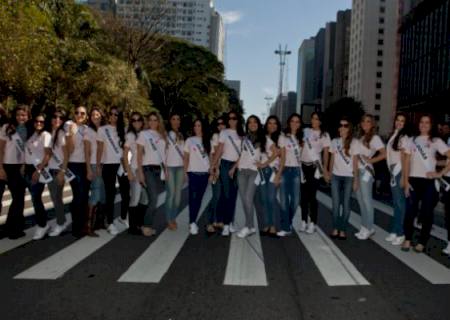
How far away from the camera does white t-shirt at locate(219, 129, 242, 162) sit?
24.0ft

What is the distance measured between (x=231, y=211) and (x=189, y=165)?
0.97m

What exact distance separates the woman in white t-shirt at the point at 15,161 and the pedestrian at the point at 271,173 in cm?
345

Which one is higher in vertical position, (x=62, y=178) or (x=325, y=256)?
(x=62, y=178)

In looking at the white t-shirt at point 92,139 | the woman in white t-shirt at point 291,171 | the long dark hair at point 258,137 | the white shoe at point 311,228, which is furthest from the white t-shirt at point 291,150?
the white t-shirt at point 92,139

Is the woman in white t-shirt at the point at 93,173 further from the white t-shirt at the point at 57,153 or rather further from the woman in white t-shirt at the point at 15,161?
the woman in white t-shirt at the point at 15,161

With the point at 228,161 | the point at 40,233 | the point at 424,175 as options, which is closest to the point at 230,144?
the point at 228,161

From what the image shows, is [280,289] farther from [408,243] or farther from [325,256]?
[408,243]

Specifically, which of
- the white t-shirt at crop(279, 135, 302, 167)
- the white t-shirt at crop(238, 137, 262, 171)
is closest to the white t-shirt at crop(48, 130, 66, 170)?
the white t-shirt at crop(238, 137, 262, 171)

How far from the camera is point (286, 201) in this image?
24.4ft

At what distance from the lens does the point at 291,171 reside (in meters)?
7.39

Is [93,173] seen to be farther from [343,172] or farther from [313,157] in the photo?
[343,172]

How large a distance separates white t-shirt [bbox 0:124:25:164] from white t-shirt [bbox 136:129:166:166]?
1604 millimetres

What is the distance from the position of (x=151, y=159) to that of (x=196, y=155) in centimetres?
73

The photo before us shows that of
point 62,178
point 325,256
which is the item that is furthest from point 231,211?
point 62,178
